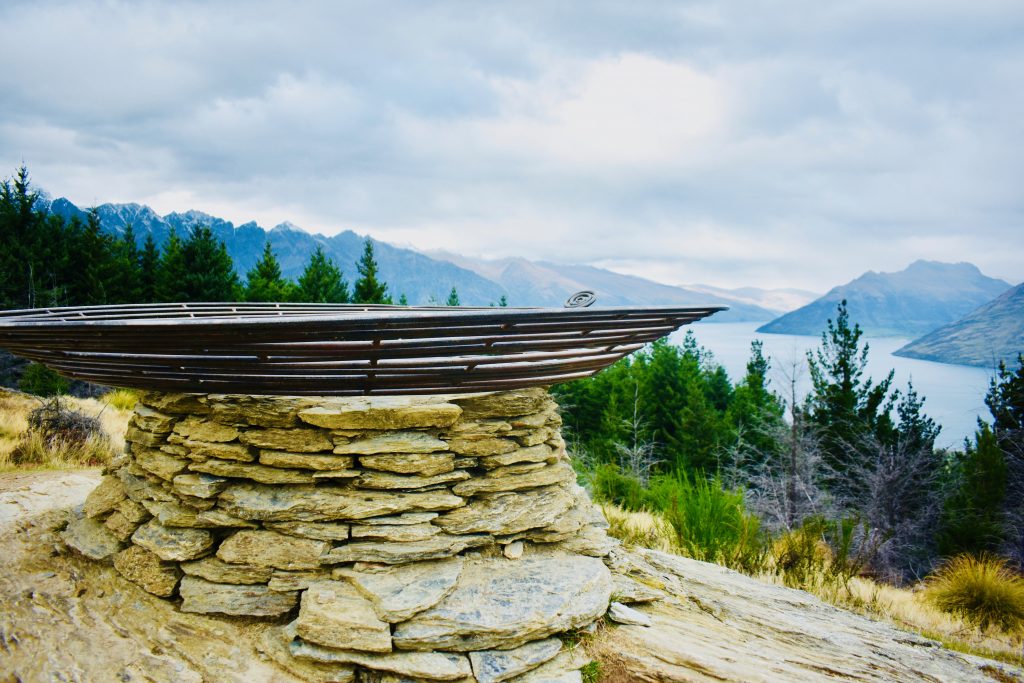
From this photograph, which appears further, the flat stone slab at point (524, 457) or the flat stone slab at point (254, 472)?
the flat stone slab at point (524, 457)

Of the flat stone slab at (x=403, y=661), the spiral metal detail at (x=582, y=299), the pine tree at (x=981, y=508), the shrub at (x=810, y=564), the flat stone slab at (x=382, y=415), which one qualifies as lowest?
the pine tree at (x=981, y=508)

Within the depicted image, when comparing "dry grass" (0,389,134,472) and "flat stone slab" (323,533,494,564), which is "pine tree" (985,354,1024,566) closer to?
"flat stone slab" (323,533,494,564)

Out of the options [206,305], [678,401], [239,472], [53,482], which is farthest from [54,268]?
[678,401]

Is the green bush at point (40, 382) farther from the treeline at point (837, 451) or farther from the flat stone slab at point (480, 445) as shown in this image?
the flat stone slab at point (480, 445)

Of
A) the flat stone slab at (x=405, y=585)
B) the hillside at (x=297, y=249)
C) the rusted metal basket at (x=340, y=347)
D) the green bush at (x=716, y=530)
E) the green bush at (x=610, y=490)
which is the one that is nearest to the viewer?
the rusted metal basket at (x=340, y=347)

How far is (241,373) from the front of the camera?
2.66 metres

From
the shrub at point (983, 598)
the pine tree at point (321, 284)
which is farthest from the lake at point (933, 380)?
the pine tree at point (321, 284)

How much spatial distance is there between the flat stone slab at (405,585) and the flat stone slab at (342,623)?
56mm

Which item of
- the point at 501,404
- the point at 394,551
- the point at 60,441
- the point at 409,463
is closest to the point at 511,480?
the point at 501,404

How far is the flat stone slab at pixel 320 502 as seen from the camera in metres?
2.88

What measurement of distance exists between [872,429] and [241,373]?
78.1 ft

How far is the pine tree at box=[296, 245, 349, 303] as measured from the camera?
77.9 feet

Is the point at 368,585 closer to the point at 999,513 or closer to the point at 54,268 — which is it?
the point at 999,513

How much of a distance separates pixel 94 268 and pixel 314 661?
23.1m
